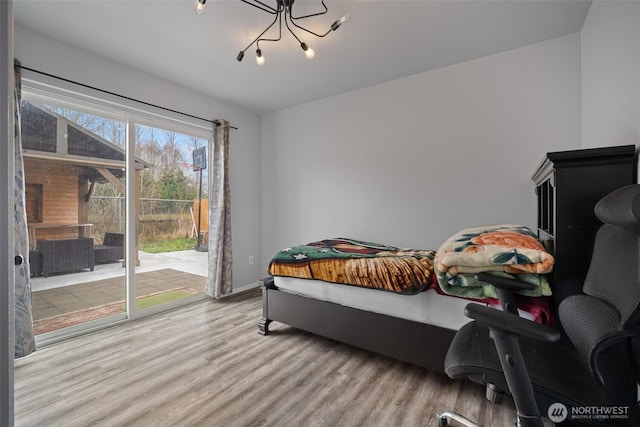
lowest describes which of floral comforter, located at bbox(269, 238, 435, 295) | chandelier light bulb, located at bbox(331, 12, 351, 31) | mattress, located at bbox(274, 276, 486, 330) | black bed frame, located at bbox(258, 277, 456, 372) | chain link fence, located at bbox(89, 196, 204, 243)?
black bed frame, located at bbox(258, 277, 456, 372)

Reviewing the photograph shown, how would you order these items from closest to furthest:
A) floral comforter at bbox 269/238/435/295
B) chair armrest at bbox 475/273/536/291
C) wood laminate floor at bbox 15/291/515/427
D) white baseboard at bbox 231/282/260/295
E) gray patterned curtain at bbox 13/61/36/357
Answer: chair armrest at bbox 475/273/536/291 → wood laminate floor at bbox 15/291/515/427 → floral comforter at bbox 269/238/435/295 → gray patterned curtain at bbox 13/61/36/357 → white baseboard at bbox 231/282/260/295

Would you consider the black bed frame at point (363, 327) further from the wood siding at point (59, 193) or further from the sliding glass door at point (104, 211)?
the wood siding at point (59, 193)

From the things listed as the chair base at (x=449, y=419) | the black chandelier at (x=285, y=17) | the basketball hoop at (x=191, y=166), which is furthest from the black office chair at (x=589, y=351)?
the basketball hoop at (x=191, y=166)

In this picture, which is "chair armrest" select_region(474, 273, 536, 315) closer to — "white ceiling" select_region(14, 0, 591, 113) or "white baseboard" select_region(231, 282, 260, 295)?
"white ceiling" select_region(14, 0, 591, 113)

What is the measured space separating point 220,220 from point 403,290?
2500 millimetres

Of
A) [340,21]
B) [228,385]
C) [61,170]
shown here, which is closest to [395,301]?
[228,385]

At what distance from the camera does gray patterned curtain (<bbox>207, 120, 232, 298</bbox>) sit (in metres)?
3.46

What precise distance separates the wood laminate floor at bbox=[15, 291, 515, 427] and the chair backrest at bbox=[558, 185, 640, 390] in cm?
84

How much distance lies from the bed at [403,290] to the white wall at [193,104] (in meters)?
1.57

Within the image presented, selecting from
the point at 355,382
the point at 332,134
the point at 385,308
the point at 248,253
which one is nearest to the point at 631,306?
the point at 385,308

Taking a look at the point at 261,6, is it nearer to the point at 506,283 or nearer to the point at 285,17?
the point at 285,17

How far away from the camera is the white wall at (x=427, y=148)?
2.38 meters

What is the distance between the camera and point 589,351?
0.88 metres

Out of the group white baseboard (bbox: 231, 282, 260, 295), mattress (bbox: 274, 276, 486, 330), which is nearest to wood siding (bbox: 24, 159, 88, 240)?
white baseboard (bbox: 231, 282, 260, 295)
